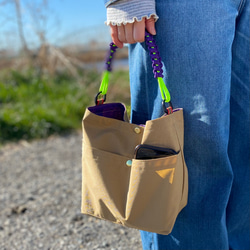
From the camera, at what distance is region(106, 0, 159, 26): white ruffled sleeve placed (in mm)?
1193

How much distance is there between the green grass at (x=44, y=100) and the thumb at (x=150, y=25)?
10.1ft

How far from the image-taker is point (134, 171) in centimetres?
122

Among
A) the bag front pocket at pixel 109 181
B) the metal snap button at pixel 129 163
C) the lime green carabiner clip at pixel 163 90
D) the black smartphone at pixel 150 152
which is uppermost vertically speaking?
the lime green carabiner clip at pixel 163 90

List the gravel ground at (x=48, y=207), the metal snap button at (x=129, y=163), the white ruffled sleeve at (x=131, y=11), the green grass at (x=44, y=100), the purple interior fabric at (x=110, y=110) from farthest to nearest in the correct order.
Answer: the green grass at (x=44, y=100) → the gravel ground at (x=48, y=207) → the purple interior fabric at (x=110, y=110) → the metal snap button at (x=129, y=163) → the white ruffled sleeve at (x=131, y=11)

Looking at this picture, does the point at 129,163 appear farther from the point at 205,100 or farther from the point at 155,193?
the point at 205,100

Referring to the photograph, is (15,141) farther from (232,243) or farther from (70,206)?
(232,243)

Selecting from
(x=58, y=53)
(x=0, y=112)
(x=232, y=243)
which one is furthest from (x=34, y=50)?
(x=232, y=243)

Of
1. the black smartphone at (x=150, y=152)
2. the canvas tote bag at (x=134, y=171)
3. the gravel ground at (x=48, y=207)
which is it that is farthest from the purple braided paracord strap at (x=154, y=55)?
the gravel ground at (x=48, y=207)

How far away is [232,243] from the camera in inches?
67.2

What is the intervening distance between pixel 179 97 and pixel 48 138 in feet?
9.91

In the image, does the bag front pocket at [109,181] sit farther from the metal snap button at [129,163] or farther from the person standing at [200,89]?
the person standing at [200,89]

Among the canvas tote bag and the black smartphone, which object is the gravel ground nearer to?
the canvas tote bag

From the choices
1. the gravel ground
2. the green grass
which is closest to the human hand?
the gravel ground

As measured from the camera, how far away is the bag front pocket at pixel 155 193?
1.21m
